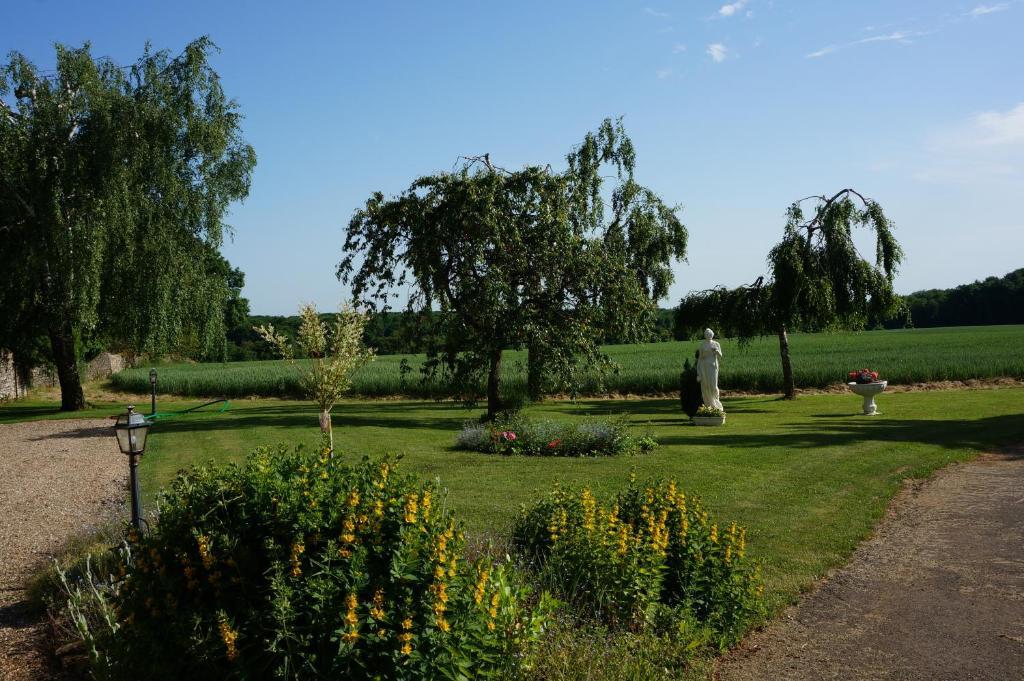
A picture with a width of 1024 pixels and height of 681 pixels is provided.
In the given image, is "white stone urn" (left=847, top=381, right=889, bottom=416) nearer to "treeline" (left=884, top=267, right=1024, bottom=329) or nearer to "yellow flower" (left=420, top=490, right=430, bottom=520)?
"yellow flower" (left=420, top=490, right=430, bottom=520)

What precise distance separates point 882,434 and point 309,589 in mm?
15275

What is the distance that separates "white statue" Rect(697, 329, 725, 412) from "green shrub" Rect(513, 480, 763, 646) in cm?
1318

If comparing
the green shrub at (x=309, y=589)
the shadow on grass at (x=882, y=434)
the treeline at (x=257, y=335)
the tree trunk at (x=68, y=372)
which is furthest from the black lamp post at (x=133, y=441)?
the treeline at (x=257, y=335)

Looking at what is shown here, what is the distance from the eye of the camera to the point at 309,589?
12.1ft

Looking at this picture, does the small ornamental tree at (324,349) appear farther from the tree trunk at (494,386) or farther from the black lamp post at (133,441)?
the tree trunk at (494,386)

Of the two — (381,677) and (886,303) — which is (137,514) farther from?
(886,303)

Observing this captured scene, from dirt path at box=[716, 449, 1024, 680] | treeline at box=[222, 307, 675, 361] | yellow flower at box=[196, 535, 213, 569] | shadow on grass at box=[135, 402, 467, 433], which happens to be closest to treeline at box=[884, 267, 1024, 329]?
treeline at box=[222, 307, 675, 361]

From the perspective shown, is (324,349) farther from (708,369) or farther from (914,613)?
(708,369)

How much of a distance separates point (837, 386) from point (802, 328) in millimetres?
4837

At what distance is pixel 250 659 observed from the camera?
12.2ft

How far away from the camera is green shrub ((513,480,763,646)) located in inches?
208

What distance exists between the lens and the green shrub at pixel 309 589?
3.68 metres

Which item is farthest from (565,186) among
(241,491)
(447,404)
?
(241,491)

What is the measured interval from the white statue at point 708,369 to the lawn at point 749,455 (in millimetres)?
806
